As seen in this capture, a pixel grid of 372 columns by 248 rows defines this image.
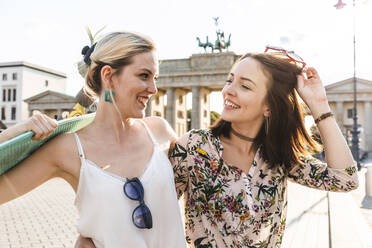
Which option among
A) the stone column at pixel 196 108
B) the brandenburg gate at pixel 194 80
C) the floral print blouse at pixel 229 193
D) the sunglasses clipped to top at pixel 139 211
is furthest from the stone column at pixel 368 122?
the sunglasses clipped to top at pixel 139 211

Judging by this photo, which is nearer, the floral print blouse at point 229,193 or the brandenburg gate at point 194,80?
the floral print blouse at point 229,193

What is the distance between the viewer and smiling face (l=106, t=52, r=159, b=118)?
7.13 ft

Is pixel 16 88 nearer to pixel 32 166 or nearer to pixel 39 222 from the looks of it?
pixel 39 222

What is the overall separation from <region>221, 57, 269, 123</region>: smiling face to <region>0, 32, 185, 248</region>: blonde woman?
504 mm

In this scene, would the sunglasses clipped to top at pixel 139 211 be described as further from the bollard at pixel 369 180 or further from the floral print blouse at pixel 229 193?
the bollard at pixel 369 180

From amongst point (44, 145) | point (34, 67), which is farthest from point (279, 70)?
point (34, 67)

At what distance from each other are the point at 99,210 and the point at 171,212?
42cm

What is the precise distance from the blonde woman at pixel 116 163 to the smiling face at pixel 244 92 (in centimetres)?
50

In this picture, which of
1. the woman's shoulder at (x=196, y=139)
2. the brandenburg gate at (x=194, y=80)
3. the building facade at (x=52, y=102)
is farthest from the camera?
the building facade at (x=52, y=102)

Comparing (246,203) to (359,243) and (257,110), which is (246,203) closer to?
(257,110)

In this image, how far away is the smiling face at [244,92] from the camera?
2.39 meters

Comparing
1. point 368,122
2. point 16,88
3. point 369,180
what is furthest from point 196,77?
→ point 16,88

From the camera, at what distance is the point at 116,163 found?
6.79ft

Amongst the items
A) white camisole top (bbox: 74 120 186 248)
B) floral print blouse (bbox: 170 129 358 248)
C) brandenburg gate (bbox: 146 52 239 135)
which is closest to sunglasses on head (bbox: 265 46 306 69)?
floral print blouse (bbox: 170 129 358 248)
